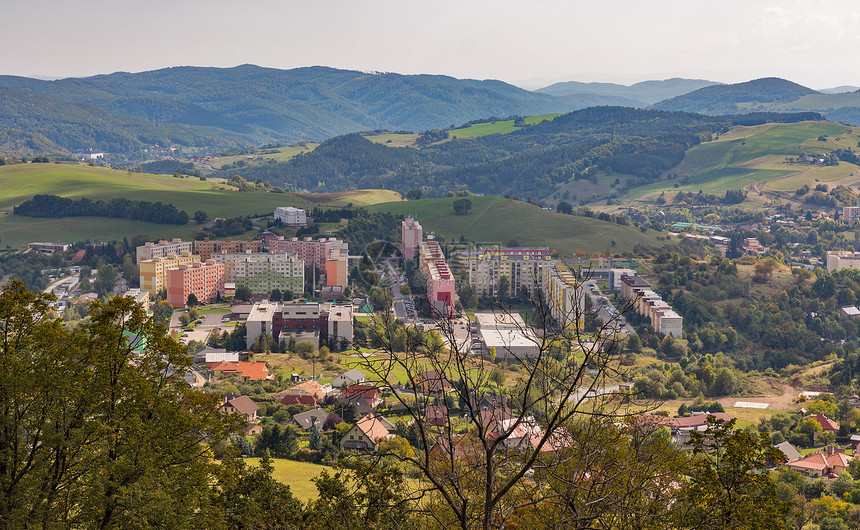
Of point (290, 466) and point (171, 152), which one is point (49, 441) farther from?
point (171, 152)

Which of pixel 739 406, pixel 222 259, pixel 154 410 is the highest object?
pixel 154 410

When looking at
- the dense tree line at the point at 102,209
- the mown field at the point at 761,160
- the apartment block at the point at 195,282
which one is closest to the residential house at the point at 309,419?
the apartment block at the point at 195,282

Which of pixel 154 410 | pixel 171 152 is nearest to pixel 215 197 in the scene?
pixel 154 410

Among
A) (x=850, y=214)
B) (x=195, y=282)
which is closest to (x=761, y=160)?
(x=850, y=214)

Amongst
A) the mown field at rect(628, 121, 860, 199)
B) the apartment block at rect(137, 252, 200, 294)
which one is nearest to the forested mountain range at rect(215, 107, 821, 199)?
the mown field at rect(628, 121, 860, 199)

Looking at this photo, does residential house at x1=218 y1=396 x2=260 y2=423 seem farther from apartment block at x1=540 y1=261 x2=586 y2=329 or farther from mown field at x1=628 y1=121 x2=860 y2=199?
mown field at x1=628 y1=121 x2=860 y2=199

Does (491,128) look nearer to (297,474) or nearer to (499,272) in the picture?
(499,272)
